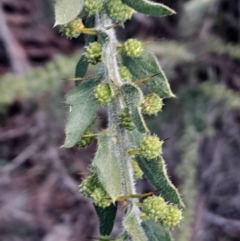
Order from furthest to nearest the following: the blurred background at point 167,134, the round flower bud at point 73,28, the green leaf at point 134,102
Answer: the blurred background at point 167,134
the round flower bud at point 73,28
the green leaf at point 134,102

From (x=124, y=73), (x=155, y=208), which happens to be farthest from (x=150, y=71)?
(x=155, y=208)

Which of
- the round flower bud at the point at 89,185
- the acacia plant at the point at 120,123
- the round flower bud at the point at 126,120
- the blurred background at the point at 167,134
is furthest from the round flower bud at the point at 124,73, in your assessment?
the blurred background at the point at 167,134

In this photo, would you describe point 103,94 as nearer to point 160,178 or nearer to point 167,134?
point 160,178

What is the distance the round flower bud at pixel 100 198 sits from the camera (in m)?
0.94

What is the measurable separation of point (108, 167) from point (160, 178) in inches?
3.9

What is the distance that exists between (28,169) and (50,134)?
26cm

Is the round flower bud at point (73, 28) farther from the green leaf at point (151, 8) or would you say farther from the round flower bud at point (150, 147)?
the round flower bud at point (150, 147)

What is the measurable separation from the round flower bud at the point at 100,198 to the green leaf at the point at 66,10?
0.31 m

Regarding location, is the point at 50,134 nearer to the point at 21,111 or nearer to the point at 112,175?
the point at 21,111

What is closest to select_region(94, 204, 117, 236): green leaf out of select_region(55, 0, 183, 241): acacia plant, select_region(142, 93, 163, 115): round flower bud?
select_region(55, 0, 183, 241): acacia plant

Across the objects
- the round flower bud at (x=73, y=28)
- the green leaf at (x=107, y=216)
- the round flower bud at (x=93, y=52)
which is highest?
the round flower bud at (x=73, y=28)

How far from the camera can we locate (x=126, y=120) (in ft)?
3.03

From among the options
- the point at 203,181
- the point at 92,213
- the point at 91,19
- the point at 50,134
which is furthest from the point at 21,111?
the point at 91,19

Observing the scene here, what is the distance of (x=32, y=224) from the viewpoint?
2.99m
